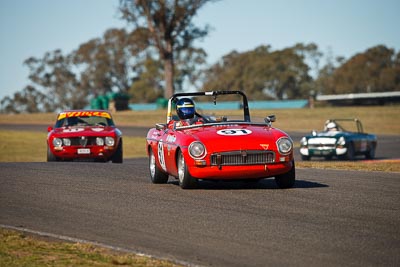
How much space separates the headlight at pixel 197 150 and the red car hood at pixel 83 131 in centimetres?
1222

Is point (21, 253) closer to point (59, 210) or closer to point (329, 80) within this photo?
point (59, 210)

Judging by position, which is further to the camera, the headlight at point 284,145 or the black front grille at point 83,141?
the black front grille at point 83,141

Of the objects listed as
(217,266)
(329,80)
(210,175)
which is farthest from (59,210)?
(329,80)

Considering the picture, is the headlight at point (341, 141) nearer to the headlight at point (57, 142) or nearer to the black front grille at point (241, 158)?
the headlight at point (57, 142)

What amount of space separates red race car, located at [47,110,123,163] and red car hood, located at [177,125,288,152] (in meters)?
11.6

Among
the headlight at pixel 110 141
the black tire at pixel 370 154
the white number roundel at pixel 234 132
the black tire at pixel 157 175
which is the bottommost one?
the black tire at pixel 370 154

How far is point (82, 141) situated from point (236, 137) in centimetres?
1240

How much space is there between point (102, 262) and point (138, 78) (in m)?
115

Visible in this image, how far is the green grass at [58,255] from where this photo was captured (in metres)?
7.92

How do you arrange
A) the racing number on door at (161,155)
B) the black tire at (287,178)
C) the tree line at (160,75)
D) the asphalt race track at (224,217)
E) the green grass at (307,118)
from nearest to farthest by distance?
the asphalt race track at (224,217), the black tire at (287,178), the racing number on door at (161,155), the green grass at (307,118), the tree line at (160,75)

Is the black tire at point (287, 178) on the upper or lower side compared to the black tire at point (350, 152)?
upper

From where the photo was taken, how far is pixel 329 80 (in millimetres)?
117875

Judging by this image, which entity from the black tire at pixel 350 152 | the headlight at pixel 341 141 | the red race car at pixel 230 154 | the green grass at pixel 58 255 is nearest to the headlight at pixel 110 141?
the headlight at pixel 341 141

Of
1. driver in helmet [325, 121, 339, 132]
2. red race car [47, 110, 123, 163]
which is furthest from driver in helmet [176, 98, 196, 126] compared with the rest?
driver in helmet [325, 121, 339, 132]
